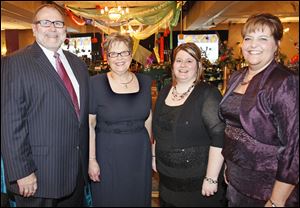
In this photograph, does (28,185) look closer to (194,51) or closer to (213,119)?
(213,119)

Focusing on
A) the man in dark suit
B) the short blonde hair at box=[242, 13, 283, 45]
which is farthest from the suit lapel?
the short blonde hair at box=[242, 13, 283, 45]

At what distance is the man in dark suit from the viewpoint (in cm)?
139

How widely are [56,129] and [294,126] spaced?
1.11 m

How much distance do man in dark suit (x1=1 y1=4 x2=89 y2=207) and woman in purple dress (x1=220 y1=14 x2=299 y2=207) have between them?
81 cm

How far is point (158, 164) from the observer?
1786 millimetres

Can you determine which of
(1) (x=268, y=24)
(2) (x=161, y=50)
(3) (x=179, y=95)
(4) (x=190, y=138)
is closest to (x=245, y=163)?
(4) (x=190, y=138)

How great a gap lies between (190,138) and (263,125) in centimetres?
45

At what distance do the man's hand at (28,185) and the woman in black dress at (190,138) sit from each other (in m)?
0.70

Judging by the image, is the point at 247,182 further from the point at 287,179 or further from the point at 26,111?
the point at 26,111

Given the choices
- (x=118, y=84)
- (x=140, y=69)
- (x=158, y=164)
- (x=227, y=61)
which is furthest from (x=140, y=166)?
(x=227, y=61)

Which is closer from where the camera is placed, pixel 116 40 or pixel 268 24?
pixel 268 24

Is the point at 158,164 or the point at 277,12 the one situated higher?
the point at 277,12

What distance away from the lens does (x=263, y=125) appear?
1.28 metres

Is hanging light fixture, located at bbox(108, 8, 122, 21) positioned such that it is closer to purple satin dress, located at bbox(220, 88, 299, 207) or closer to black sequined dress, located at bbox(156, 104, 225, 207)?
black sequined dress, located at bbox(156, 104, 225, 207)
